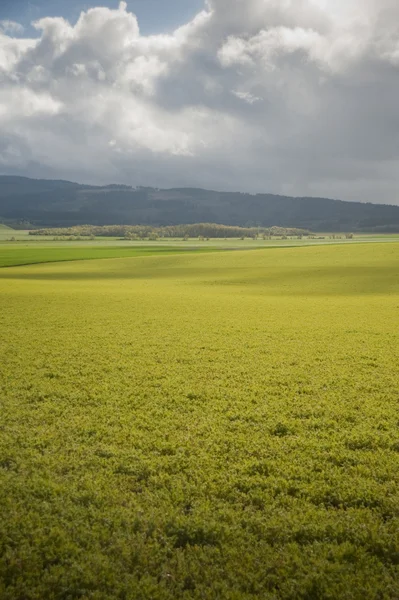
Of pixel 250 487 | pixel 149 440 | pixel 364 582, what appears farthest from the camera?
pixel 149 440

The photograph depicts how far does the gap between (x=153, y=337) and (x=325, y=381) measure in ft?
30.6

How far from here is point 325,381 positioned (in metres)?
14.5

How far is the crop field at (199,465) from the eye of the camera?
615 centimetres

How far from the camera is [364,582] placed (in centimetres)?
596

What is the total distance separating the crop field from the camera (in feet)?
20.2

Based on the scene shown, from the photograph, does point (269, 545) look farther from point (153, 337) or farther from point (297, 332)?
point (297, 332)

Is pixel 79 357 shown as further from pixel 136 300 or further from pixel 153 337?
pixel 136 300

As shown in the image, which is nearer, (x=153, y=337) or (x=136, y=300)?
(x=153, y=337)

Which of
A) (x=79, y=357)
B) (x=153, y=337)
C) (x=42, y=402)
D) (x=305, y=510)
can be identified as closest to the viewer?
(x=305, y=510)

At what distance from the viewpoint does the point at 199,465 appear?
902 centimetres

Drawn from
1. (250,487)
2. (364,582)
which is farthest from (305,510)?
(364,582)

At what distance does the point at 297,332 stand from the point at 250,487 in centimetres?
1508

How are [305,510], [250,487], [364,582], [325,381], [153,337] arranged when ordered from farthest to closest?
[153,337]
[325,381]
[250,487]
[305,510]
[364,582]

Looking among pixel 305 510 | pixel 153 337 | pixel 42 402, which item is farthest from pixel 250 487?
pixel 153 337
